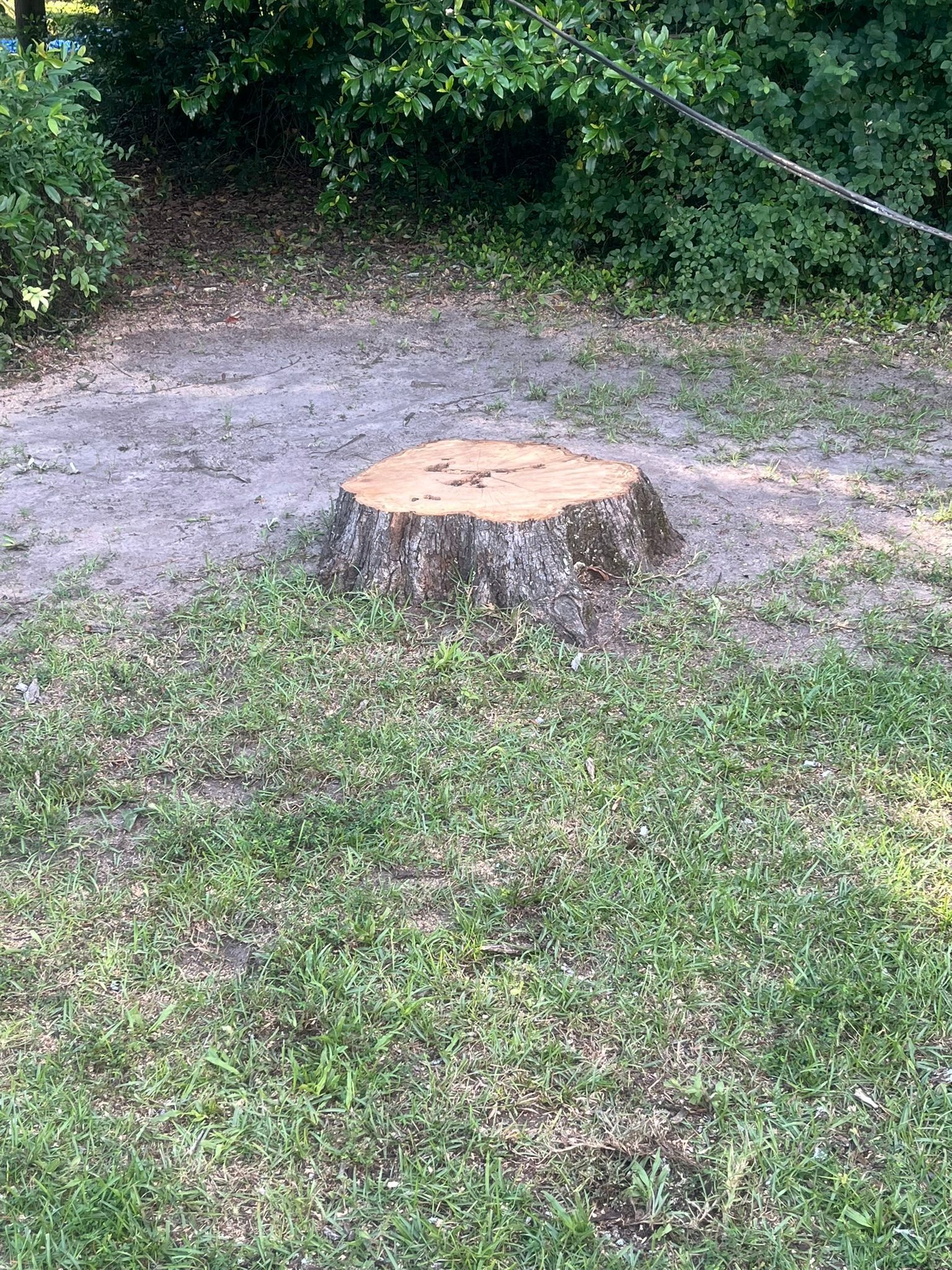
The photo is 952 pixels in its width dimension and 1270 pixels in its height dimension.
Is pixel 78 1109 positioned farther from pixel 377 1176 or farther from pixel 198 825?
pixel 198 825

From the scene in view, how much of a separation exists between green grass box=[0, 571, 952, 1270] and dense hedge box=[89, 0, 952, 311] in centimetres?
373

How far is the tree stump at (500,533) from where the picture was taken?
364cm

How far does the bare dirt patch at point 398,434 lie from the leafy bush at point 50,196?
0.38 metres

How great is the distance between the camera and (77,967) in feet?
8.16

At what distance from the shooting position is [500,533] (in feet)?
11.8

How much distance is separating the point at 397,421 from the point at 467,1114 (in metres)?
3.87

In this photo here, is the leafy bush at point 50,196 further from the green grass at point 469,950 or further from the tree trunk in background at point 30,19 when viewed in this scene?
the tree trunk in background at point 30,19

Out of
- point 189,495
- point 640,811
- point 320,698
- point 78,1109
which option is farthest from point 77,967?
point 189,495

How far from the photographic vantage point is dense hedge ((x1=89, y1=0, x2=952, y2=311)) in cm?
616

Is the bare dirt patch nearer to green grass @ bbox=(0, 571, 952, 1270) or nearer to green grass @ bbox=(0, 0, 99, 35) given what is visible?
green grass @ bbox=(0, 571, 952, 1270)

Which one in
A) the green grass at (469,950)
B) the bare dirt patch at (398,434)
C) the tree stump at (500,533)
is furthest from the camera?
the bare dirt patch at (398,434)

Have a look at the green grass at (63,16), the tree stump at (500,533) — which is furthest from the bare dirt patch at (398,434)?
the green grass at (63,16)

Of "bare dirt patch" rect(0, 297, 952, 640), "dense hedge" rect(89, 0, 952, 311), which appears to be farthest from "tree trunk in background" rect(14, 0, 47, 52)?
"bare dirt patch" rect(0, 297, 952, 640)

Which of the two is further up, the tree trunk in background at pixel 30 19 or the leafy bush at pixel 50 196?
the tree trunk in background at pixel 30 19
